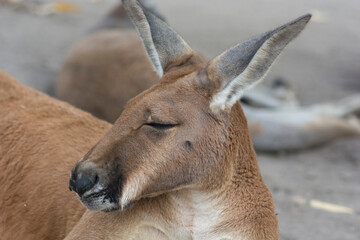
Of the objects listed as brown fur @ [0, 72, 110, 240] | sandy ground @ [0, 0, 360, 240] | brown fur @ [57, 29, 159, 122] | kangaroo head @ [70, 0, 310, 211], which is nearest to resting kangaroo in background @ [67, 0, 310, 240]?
kangaroo head @ [70, 0, 310, 211]

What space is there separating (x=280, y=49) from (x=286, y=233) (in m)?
2.49

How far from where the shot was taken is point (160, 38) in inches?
121

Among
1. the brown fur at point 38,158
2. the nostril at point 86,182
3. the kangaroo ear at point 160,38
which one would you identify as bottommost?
the brown fur at point 38,158

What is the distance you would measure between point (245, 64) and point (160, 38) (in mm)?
623

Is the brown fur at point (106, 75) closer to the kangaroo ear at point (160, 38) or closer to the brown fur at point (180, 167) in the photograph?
the kangaroo ear at point (160, 38)

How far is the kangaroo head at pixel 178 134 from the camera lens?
2.54 m

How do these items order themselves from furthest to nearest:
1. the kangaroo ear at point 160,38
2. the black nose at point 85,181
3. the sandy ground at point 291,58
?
the sandy ground at point 291,58 < the kangaroo ear at point 160,38 < the black nose at point 85,181

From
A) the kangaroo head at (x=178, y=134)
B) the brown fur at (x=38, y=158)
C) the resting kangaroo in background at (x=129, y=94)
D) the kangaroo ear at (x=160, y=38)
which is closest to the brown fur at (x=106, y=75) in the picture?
the resting kangaroo in background at (x=129, y=94)

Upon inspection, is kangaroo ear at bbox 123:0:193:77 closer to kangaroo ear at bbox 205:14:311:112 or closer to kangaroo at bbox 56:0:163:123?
kangaroo ear at bbox 205:14:311:112

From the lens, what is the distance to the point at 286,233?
4.72m

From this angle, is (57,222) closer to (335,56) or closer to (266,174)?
(266,174)

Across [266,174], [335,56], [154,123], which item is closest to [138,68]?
[266,174]

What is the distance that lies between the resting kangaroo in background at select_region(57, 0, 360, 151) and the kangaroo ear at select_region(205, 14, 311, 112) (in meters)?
2.97

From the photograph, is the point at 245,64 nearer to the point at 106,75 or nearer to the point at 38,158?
the point at 38,158
